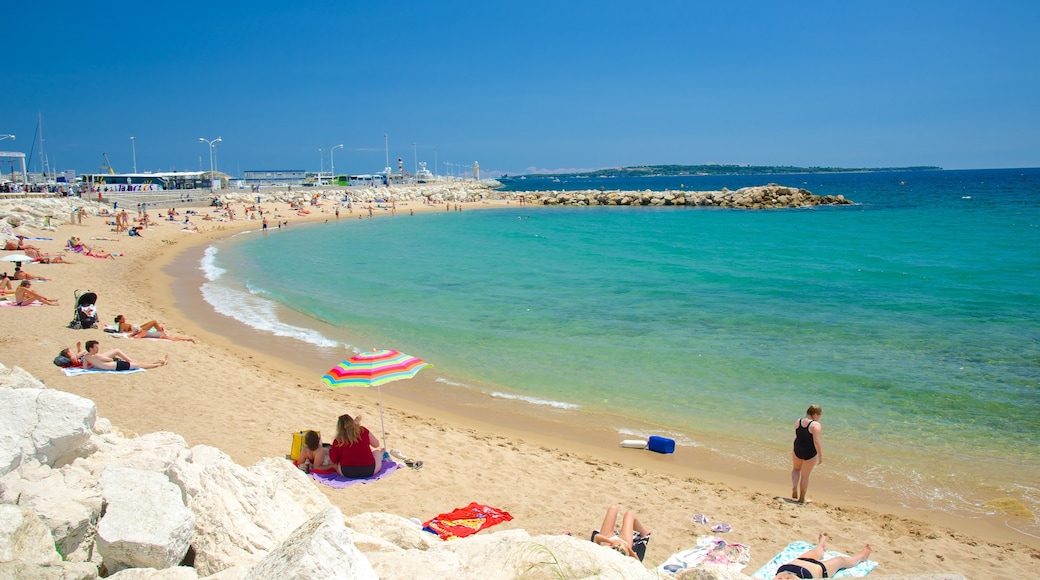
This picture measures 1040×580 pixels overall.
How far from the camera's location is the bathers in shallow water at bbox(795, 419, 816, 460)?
23.7 feet

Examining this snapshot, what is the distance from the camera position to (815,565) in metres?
5.04

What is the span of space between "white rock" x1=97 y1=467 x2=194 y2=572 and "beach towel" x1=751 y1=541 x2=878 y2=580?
165 inches

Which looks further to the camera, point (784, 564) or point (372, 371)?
point (372, 371)

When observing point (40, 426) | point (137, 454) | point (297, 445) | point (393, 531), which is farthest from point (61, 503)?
point (297, 445)

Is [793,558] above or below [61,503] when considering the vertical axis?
below

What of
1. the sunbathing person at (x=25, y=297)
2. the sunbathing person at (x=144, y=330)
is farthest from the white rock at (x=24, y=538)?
the sunbathing person at (x=25, y=297)

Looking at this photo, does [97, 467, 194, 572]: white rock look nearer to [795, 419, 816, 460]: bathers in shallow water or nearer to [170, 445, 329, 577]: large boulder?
[170, 445, 329, 577]: large boulder

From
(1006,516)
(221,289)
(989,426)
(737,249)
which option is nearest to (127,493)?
(1006,516)

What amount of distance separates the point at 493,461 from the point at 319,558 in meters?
5.53

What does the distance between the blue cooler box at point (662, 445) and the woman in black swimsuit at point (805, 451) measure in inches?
66.4

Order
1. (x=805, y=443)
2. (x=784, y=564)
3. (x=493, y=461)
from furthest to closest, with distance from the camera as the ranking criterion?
(x=493, y=461) < (x=805, y=443) < (x=784, y=564)

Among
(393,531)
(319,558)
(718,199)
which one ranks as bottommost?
(393,531)

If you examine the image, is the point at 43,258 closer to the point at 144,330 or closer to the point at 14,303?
the point at 14,303

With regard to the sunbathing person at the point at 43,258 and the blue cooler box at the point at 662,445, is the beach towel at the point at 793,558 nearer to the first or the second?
the blue cooler box at the point at 662,445
